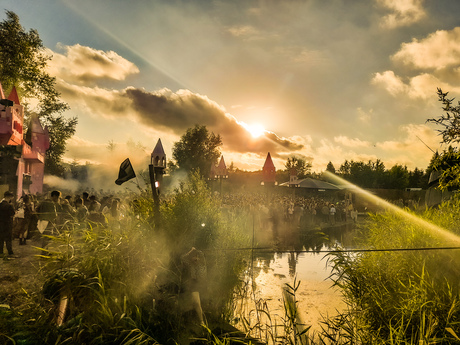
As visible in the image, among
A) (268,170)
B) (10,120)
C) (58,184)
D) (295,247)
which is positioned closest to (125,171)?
(295,247)

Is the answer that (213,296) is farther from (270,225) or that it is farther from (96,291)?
(270,225)

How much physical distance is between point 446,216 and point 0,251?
11.7 meters

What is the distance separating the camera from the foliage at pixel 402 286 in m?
4.95

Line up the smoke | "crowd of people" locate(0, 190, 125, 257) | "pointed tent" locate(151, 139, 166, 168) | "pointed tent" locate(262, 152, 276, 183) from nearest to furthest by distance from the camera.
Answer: "crowd of people" locate(0, 190, 125, 257) → "pointed tent" locate(151, 139, 166, 168) → "pointed tent" locate(262, 152, 276, 183) → the smoke

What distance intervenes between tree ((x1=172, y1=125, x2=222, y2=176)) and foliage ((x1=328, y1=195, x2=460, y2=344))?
4711 cm

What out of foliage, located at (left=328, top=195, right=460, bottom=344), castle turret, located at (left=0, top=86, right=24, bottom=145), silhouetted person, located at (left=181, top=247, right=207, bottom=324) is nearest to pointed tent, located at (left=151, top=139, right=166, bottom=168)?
castle turret, located at (left=0, top=86, right=24, bottom=145)

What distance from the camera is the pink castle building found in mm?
13539

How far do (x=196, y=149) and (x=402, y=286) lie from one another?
50.6 meters

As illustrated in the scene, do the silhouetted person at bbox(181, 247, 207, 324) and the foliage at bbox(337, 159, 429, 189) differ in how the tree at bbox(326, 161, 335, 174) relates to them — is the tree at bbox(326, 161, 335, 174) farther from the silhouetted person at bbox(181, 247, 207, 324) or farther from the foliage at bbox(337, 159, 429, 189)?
the silhouetted person at bbox(181, 247, 207, 324)

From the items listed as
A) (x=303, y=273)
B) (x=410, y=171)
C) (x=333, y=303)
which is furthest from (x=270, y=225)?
(x=410, y=171)

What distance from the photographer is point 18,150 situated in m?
16.0

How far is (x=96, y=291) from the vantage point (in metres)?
4.64

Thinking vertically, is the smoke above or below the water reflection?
above

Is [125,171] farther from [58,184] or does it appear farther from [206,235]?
[58,184]
